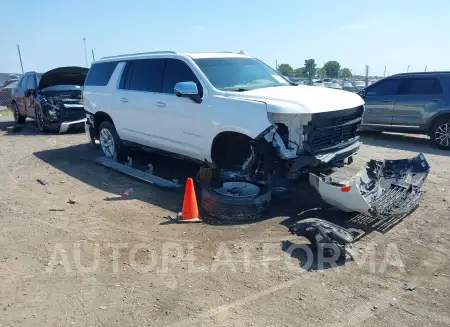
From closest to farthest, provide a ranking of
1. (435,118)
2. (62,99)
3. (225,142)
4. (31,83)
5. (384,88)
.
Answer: (225,142) → (435,118) → (384,88) → (62,99) → (31,83)

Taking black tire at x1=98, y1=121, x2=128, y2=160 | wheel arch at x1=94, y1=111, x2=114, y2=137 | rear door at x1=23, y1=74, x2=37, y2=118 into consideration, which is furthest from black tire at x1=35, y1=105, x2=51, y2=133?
black tire at x1=98, y1=121, x2=128, y2=160

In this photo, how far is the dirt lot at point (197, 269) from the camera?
3209mm

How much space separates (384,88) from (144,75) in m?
7.06

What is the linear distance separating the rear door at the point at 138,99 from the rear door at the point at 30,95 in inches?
250

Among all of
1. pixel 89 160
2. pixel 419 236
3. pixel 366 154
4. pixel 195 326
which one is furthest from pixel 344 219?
pixel 89 160

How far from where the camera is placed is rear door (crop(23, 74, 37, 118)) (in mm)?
12742

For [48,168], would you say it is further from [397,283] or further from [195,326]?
[397,283]

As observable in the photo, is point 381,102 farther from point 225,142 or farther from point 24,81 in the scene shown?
point 24,81

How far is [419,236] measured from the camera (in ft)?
15.2

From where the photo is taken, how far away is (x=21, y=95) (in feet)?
45.1

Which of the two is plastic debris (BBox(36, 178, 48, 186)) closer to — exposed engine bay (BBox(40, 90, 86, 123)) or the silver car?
exposed engine bay (BBox(40, 90, 86, 123))

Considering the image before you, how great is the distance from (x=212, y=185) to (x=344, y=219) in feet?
5.89

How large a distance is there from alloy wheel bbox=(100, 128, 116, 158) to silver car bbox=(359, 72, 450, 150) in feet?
23.0

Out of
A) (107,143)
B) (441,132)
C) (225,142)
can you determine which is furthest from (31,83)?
(441,132)
